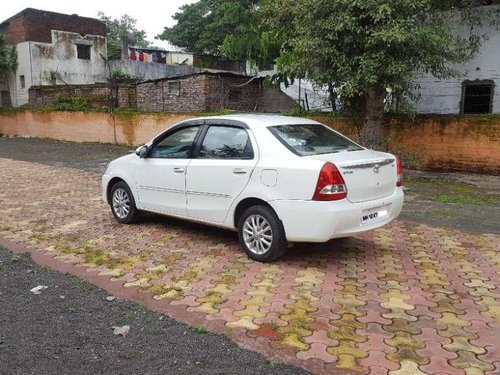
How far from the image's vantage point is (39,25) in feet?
96.7

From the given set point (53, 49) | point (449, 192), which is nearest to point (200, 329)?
point (449, 192)

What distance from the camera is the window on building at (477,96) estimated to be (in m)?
12.9

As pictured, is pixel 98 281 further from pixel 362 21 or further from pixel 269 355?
pixel 362 21

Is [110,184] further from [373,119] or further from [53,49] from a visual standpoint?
[53,49]

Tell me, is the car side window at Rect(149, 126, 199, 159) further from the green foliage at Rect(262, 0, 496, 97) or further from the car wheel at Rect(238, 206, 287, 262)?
the green foliage at Rect(262, 0, 496, 97)

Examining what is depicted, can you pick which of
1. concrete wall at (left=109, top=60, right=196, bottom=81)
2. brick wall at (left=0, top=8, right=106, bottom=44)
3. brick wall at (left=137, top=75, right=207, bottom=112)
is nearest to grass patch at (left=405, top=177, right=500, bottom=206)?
brick wall at (left=137, top=75, right=207, bottom=112)

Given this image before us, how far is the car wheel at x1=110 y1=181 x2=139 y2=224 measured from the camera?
21.0 ft

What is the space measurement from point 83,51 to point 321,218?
31.2 m

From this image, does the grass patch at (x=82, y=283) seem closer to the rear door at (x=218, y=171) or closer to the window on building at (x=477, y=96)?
the rear door at (x=218, y=171)

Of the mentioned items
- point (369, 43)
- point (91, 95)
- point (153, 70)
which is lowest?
point (91, 95)

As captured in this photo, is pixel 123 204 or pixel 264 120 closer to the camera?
pixel 264 120

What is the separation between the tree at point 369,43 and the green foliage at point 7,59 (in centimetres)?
2436

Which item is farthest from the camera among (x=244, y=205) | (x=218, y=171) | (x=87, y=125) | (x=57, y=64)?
(x=57, y=64)

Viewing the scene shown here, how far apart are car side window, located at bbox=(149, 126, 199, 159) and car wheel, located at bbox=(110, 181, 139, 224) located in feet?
2.45
